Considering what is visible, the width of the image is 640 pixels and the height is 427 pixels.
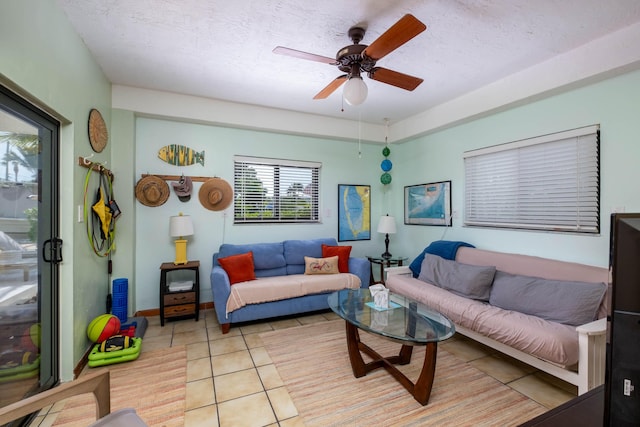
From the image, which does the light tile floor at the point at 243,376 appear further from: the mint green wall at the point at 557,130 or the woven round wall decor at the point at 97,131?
the woven round wall decor at the point at 97,131

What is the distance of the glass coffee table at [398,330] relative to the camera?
1.92m

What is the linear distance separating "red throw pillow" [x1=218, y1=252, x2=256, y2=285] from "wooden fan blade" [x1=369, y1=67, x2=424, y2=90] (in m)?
2.47

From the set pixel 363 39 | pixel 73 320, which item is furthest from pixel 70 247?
pixel 363 39

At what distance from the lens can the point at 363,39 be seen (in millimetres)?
2400

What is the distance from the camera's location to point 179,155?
147 inches

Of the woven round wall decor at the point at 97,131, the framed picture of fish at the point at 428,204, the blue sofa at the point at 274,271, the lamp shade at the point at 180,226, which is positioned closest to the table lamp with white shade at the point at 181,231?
the lamp shade at the point at 180,226

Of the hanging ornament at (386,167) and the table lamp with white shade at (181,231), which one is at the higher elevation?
the hanging ornament at (386,167)

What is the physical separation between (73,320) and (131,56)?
2362 millimetres

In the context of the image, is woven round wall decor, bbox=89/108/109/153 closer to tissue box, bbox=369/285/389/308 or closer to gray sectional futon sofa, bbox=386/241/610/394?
tissue box, bbox=369/285/389/308

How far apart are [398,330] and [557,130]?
2536 mm

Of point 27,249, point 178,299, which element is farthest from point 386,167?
point 27,249

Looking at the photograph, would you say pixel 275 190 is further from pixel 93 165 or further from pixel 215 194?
pixel 93 165

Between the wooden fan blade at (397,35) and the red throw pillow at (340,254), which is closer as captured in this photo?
the wooden fan blade at (397,35)

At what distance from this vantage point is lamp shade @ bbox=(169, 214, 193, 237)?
3.41 metres
